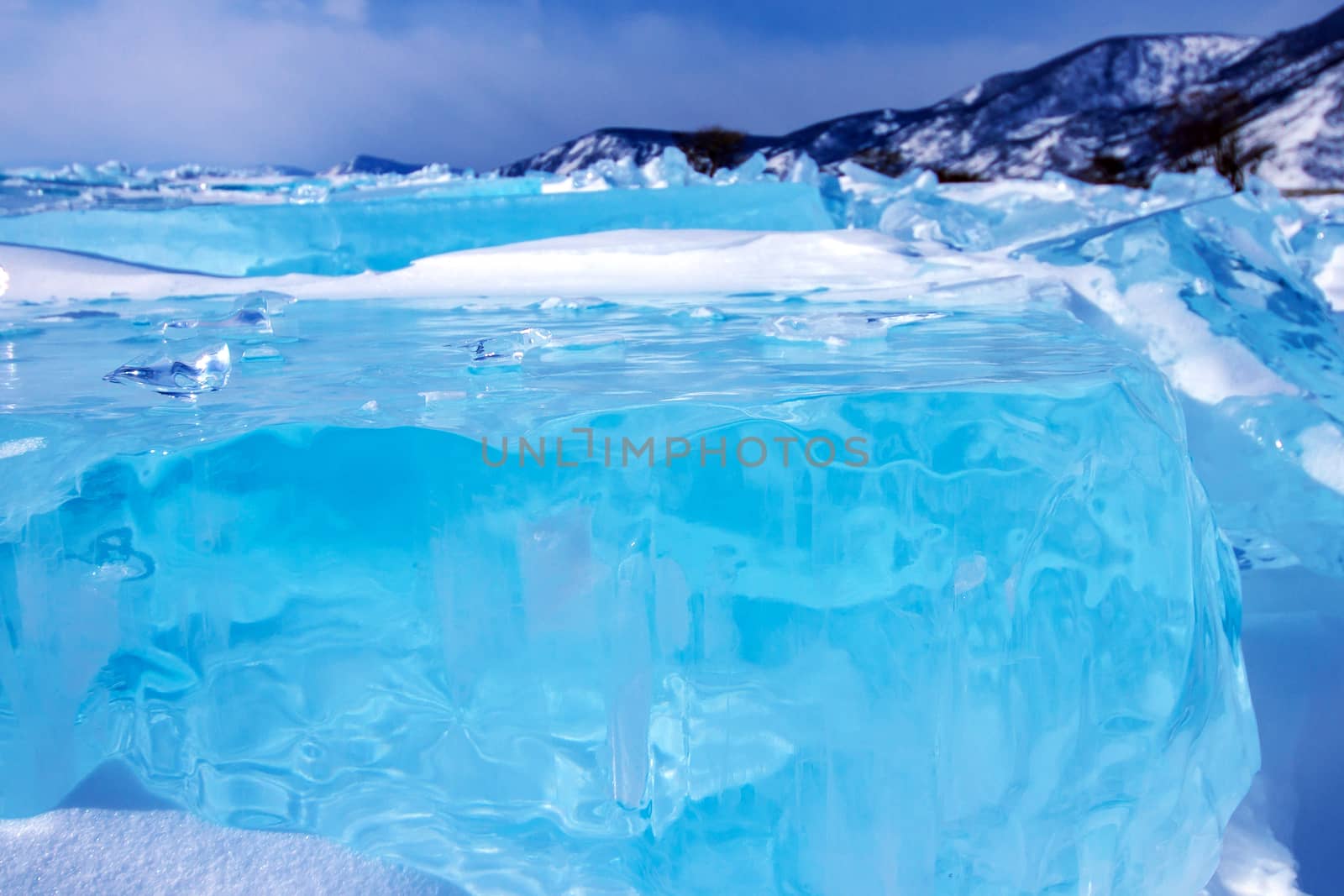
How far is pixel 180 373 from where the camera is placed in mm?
1029

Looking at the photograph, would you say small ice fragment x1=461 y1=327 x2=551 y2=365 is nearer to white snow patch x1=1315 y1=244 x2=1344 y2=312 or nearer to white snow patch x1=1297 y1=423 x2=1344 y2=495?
white snow patch x1=1297 y1=423 x2=1344 y2=495

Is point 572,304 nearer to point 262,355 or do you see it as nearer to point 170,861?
point 262,355

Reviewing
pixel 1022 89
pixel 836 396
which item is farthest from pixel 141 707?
pixel 1022 89

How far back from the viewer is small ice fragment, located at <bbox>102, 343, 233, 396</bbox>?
1002 millimetres

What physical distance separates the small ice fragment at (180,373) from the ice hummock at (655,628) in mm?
61

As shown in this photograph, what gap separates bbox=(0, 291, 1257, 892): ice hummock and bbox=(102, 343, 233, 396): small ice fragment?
0.06m

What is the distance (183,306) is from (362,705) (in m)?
1.64

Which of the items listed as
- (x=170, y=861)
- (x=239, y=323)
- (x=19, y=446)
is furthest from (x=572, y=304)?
(x=170, y=861)

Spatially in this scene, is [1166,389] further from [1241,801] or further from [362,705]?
[362,705]

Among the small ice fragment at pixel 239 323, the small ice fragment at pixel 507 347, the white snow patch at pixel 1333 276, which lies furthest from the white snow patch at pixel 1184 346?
the white snow patch at pixel 1333 276

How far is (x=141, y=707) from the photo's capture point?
904mm

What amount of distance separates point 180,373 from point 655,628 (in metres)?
0.61

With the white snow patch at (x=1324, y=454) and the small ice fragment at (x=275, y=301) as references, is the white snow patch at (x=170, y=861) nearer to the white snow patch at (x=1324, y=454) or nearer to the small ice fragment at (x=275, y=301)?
the small ice fragment at (x=275, y=301)

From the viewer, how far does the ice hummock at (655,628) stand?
0.80 meters
